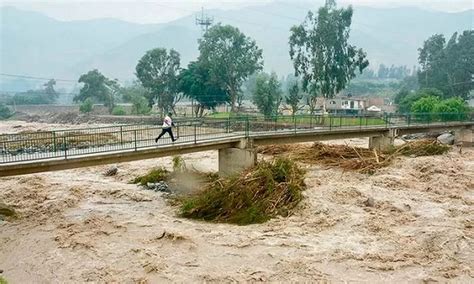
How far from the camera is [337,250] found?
1625cm

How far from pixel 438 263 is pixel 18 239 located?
48.7 ft

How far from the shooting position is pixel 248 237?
17703 mm

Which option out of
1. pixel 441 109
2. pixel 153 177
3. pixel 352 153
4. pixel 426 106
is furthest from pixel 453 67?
pixel 153 177

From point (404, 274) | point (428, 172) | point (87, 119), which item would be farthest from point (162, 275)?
point (87, 119)

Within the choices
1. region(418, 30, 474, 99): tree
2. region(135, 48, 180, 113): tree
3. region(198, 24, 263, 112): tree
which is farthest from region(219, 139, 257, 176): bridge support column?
region(418, 30, 474, 99): tree

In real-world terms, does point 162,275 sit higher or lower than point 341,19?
lower

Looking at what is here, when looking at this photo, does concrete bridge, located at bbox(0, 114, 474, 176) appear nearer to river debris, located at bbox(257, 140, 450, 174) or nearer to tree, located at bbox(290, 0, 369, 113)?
river debris, located at bbox(257, 140, 450, 174)

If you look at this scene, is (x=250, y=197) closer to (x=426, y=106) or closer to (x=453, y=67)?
(x=426, y=106)

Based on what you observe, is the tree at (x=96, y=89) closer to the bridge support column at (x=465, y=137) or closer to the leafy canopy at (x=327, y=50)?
the leafy canopy at (x=327, y=50)

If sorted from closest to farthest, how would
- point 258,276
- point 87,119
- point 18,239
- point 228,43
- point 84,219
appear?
point 258,276 → point 18,239 → point 84,219 → point 228,43 → point 87,119

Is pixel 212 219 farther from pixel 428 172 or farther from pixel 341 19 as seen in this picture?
pixel 341 19

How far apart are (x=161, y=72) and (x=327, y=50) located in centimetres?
3469

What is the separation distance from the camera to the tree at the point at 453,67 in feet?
239

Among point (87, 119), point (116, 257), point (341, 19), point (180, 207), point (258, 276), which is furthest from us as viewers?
point (87, 119)
